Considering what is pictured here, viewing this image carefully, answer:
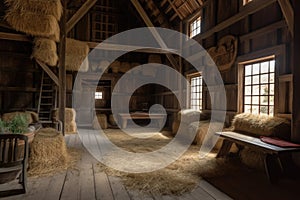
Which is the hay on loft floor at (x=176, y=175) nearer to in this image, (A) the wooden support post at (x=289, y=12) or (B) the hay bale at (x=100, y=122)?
(A) the wooden support post at (x=289, y=12)

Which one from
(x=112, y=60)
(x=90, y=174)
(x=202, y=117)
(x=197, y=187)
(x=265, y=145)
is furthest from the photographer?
(x=112, y=60)

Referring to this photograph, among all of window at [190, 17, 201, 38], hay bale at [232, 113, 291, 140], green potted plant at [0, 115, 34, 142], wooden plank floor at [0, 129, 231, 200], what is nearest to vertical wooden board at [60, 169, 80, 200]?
wooden plank floor at [0, 129, 231, 200]

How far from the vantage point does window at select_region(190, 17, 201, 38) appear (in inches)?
234

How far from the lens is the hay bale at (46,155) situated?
3.07m

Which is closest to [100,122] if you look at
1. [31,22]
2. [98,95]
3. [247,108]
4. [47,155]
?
[98,95]

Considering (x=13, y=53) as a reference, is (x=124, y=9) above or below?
above

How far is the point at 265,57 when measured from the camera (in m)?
3.61

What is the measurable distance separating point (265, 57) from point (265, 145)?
1.65 m

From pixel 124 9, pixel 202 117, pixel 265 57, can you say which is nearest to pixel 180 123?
pixel 202 117

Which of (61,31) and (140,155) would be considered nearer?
(140,155)

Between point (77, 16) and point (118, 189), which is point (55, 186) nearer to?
point (118, 189)

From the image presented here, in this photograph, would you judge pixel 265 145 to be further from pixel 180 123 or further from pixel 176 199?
pixel 180 123

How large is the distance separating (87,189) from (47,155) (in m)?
1.13

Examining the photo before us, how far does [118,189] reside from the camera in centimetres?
246
